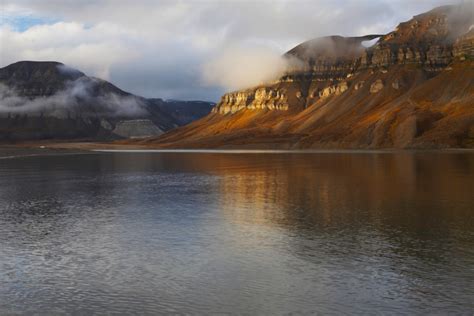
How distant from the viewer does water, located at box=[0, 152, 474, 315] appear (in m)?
18.9

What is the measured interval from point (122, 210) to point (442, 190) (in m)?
27.8

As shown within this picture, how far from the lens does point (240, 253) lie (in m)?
25.9

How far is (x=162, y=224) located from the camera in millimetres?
34125

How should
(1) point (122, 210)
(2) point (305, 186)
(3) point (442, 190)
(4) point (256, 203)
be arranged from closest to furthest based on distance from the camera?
(1) point (122, 210)
(4) point (256, 203)
(3) point (442, 190)
(2) point (305, 186)

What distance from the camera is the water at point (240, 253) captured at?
18.9 metres

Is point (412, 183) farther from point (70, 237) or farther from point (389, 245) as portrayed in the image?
point (70, 237)

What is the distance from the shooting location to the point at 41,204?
145 ft

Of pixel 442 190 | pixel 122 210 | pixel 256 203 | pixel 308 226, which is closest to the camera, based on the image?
pixel 308 226

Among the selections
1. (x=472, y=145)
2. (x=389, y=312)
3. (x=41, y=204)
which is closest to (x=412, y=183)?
(x=41, y=204)

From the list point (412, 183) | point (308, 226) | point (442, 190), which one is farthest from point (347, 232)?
point (412, 183)

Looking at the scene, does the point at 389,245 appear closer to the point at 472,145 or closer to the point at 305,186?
the point at 305,186

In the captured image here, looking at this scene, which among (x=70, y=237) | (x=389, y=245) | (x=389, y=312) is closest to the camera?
(x=389, y=312)

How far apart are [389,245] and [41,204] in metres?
28.2

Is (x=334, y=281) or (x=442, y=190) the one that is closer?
(x=334, y=281)
